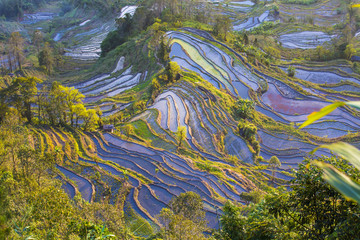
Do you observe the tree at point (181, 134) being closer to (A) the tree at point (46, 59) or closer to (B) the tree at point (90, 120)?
(B) the tree at point (90, 120)

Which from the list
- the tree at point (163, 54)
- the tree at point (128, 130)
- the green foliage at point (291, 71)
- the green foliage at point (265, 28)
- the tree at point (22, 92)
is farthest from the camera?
the green foliage at point (265, 28)

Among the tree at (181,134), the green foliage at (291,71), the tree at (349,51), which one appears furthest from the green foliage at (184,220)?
the tree at (349,51)

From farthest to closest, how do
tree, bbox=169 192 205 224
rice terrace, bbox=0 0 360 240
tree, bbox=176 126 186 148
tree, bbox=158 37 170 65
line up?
tree, bbox=158 37 170 65, tree, bbox=176 126 186 148, tree, bbox=169 192 205 224, rice terrace, bbox=0 0 360 240

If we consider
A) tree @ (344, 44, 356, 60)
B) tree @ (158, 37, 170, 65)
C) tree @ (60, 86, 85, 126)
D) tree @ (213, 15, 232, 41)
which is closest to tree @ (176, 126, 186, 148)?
tree @ (60, 86, 85, 126)

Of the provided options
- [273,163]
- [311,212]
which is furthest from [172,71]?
[311,212]

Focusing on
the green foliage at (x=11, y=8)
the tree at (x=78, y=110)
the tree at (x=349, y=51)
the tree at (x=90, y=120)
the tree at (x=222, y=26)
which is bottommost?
the tree at (x=90, y=120)

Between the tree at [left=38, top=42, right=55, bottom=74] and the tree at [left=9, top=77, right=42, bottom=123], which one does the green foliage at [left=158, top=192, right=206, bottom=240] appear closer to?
the tree at [left=9, top=77, right=42, bottom=123]

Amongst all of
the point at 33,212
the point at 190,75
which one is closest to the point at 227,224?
the point at 33,212

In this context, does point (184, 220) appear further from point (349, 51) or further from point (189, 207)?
point (349, 51)

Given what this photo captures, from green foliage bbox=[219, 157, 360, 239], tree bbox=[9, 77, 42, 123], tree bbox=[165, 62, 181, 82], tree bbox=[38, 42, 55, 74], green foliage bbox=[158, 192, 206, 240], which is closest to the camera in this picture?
green foliage bbox=[219, 157, 360, 239]
